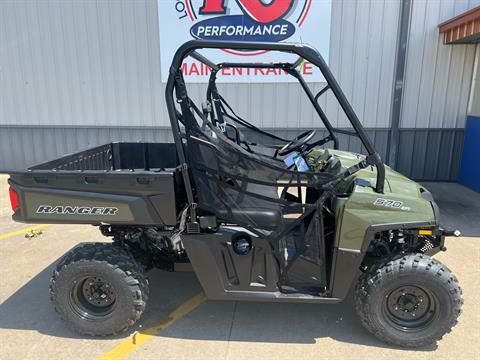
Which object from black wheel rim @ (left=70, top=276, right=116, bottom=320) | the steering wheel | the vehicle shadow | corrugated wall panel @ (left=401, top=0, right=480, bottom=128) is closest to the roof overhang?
corrugated wall panel @ (left=401, top=0, right=480, bottom=128)

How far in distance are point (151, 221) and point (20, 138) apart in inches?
280

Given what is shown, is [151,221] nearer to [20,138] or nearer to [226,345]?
[226,345]

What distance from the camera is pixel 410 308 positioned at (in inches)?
107

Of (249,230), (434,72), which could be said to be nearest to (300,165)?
(249,230)

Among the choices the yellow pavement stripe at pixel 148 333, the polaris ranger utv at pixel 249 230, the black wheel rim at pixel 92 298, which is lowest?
the yellow pavement stripe at pixel 148 333

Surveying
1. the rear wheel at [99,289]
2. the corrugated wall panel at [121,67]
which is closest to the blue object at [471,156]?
the corrugated wall panel at [121,67]

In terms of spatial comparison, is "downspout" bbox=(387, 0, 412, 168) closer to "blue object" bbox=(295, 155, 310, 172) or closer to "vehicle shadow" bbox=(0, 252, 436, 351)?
"vehicle shadow" bbox=(0, 252, 436, 351)

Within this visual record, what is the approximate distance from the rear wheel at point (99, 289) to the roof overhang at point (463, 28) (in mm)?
6023

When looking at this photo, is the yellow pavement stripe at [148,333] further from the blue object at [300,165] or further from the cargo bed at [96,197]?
the blue object at [300,165]

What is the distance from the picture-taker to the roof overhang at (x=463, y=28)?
585 cm

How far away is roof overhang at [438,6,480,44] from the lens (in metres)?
5.85

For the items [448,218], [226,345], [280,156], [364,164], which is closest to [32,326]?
[226,345]

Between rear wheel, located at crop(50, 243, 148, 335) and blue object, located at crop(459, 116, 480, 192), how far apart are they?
21.4ft

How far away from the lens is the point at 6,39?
25.9 feet
